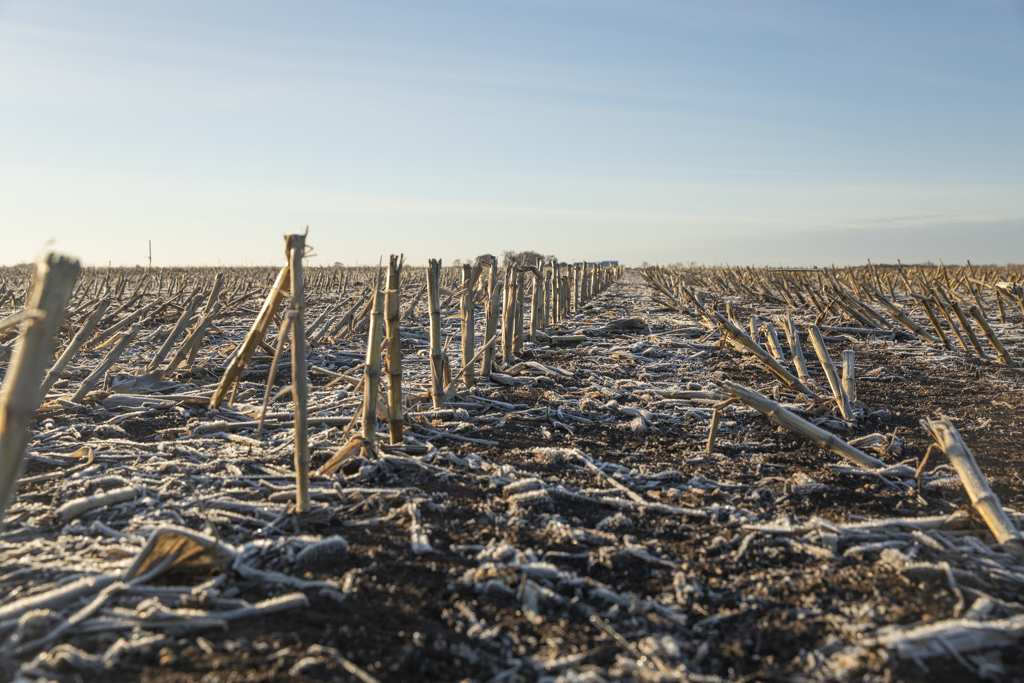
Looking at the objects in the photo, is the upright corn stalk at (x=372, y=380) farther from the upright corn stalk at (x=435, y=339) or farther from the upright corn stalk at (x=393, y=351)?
the upright corn stalk at (x=435, y=339)

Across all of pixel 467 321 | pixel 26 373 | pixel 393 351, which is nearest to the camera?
pixel 26 373

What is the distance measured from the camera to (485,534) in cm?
287

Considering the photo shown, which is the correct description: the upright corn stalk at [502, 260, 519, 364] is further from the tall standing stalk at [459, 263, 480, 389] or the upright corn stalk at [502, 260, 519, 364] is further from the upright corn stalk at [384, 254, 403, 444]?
the upright corn stalk at [384, 254, 403, 444]

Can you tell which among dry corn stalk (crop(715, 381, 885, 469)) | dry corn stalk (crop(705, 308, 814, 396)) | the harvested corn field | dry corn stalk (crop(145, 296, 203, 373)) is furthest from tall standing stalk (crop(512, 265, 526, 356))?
dry corn stalk (crop(715, 381, 885, 469))

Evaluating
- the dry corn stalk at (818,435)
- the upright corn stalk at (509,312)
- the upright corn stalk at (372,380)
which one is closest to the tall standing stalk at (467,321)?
the upright corn stalk at (509,312)

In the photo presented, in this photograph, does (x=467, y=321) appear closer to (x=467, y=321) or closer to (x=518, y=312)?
(x=467, y=321)

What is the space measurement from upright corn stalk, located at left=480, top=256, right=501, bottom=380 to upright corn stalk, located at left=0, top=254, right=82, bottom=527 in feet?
15.8

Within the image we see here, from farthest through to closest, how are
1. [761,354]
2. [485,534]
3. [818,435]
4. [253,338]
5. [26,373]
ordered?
[761,354] → [818,435] → [485,534] → [253,338] → [26,373]

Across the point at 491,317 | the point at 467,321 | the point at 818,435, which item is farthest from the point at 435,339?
the point at 818,435

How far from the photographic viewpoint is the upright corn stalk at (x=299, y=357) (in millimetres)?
2707

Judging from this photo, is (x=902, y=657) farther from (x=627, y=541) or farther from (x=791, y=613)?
(x=627, y=541)

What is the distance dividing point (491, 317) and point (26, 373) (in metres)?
5.15

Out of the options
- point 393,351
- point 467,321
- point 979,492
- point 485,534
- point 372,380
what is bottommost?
point 485,534

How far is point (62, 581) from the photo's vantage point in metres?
2.34
